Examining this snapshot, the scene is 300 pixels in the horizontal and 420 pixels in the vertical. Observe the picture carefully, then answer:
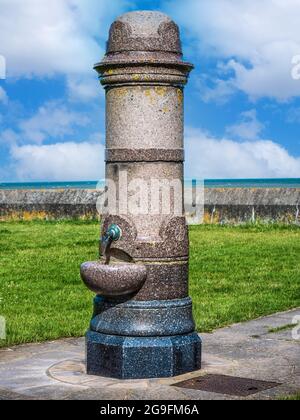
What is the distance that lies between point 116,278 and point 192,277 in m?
5.99

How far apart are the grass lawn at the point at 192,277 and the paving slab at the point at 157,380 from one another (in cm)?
51

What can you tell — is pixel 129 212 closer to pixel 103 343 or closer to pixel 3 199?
pixel 103 343

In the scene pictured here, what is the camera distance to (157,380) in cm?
692

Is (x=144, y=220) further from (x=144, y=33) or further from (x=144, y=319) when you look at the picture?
(x=144, y=33)

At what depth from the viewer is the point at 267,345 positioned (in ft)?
27.1

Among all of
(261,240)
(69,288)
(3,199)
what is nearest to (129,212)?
(69,288)

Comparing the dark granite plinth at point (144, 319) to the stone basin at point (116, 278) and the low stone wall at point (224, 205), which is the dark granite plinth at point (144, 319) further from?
the low stone wall at point (224, 205)

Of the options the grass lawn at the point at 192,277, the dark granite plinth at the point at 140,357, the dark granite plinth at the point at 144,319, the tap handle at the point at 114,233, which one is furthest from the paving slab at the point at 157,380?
the tap handle at the point at 114,233

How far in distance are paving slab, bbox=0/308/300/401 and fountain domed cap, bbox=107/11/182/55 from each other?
261cm

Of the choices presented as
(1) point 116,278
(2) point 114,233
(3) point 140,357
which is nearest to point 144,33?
(2) point 114,233

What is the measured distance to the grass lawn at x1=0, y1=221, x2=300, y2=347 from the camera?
9.62m

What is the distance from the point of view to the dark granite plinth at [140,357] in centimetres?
700

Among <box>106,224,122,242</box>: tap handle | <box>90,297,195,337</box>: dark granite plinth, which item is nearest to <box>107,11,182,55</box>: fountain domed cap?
<box>106,224,122,242</box>: tap handle
